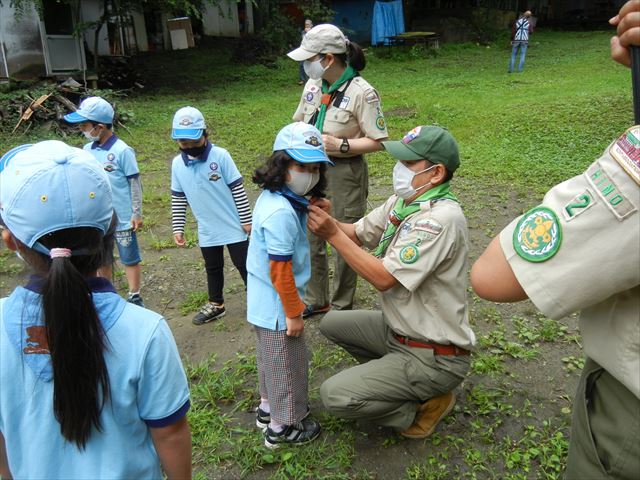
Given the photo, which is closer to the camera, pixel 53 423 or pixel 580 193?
pixel 580 193

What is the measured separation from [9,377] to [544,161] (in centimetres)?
713

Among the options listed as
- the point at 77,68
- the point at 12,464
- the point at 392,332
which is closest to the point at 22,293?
the point at 12,464

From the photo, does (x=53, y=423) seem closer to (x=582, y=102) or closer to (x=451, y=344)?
(x=451, y=344)

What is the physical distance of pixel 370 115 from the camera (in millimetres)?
3594

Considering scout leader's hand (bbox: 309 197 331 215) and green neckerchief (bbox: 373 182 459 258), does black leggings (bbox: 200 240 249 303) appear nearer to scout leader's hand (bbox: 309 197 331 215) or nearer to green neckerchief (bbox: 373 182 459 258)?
scout leader's hand (bbox: 309 197 331 215)

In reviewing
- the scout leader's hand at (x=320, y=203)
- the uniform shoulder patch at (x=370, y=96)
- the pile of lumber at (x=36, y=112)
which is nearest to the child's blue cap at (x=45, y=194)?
the scout leader's hand at (x=320, y=203)

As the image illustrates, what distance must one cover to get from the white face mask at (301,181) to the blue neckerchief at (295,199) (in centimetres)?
2

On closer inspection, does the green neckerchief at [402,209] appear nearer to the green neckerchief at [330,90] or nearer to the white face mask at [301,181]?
the white face mask at [301,181]

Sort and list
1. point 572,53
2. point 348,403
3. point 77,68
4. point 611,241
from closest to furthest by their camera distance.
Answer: point 611,241, point 348,403, point 77,68, point 572,53

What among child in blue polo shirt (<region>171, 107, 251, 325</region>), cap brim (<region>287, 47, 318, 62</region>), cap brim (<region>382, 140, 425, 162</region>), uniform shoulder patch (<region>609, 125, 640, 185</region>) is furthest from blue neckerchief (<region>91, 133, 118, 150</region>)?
uniform shoulder patch (<region>609, 125, 640, 185</region>)

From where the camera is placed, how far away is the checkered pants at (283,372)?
262 centimetres

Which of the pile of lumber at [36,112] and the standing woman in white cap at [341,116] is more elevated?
the standing woman in white cap at [341,116]

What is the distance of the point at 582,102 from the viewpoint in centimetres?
952

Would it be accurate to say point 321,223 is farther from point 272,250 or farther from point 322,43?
point 322,43
